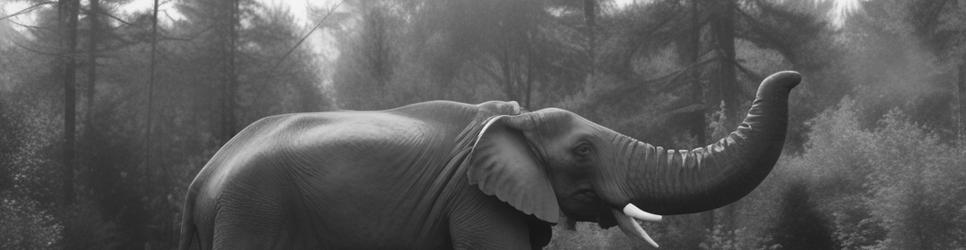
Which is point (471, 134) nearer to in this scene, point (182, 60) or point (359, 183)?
point (359, 183)

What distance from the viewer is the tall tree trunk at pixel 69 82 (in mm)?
29766

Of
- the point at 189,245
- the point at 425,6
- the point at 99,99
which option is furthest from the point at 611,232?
the point at 189,245

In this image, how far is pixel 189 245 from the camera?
726 centimetres

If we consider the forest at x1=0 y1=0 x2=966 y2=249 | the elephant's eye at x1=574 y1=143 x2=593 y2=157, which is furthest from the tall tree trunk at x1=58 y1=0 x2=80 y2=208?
the elephant's eye at x1=574 y1=143 x2=593 y2=157

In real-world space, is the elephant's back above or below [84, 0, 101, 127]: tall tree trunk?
below

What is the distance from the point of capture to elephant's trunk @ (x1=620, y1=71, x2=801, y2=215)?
6086 mm

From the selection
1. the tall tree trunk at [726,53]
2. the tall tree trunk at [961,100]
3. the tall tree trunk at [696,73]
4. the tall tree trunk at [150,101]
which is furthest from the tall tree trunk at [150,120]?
the tall tree trunk at [961,100]

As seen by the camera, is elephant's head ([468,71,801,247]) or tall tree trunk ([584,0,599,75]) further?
tall tree trunk ([584,0,599,75])

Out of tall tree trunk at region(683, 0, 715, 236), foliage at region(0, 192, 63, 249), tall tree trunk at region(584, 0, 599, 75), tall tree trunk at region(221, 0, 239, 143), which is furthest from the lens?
tall tree trunk at region(584, 0, 599, 75)

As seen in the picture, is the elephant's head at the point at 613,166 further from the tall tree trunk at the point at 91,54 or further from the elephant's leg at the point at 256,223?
the tall tree trunk at the point at 91,54

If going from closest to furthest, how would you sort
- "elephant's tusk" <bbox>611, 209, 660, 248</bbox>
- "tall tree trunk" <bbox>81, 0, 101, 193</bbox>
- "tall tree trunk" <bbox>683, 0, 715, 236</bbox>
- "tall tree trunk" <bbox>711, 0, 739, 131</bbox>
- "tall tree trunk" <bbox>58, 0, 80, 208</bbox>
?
"elephant's tusk" <bbox>611, 209, 660, 248</bbox>, "tall tree trunk" <bbox>58, 0, 80, 208</bbox>, "tall tree trunk" <bbox>711, 0, 739, 131</bbox>, "tall tree trunk" <bbox>81, 0, 101, 193</bbox>, "tall tree trunk" <bbox>683, 0, 715, 236</bbox>

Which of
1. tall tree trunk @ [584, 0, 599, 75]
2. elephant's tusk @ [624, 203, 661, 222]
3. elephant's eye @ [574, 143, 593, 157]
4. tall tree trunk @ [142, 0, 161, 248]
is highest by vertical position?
tall tree trunk @ [584, 0, 599, 75]

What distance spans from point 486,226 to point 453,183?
0.36 m

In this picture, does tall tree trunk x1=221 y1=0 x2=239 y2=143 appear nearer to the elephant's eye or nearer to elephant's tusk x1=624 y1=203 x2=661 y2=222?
the elephant's eye
